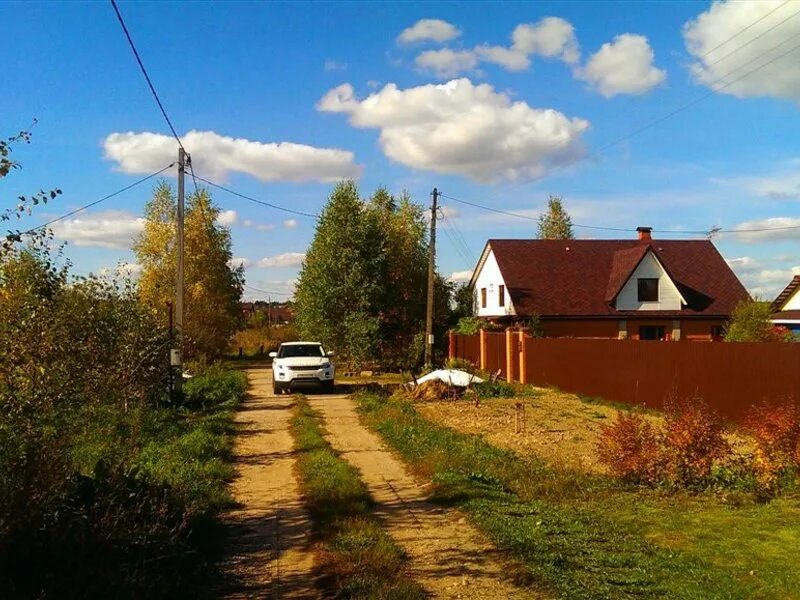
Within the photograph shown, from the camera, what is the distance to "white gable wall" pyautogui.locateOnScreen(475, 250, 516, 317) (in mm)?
35156

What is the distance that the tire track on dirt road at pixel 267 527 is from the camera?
18.8 ft

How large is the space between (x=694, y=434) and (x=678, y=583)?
346cm

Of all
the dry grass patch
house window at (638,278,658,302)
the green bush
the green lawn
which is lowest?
the dry grass patch

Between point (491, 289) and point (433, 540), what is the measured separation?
1218 inches

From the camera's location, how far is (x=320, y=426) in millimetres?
15328

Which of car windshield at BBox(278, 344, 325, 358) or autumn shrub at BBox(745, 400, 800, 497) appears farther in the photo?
car windshield at BBox(278, 344, 325, 358)

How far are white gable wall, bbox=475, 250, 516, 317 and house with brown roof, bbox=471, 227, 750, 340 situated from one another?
5 centimetres

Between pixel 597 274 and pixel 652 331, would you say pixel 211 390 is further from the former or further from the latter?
pixel 652 331

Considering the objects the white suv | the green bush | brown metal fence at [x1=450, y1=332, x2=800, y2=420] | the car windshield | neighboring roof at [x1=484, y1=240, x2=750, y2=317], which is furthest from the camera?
neighboring roof at [x1=484, y1=240, x2=750, y2=317]

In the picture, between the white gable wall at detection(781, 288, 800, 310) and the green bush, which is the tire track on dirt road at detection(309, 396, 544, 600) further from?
the white gable wall at detection(781, 288, 800, 310)

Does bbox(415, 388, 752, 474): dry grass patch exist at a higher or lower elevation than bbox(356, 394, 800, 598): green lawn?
lower

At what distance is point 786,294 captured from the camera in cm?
3253

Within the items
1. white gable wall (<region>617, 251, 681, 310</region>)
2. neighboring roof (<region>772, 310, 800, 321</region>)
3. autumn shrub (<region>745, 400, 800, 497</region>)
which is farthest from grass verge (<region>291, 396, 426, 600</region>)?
neighboring roof (<region>772, 310, 800, 321</region>)

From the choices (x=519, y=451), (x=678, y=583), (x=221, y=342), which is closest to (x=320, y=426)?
(x=519, y=451)
